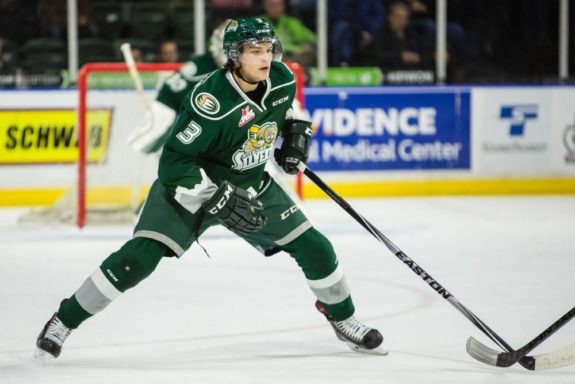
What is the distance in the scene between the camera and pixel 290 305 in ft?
16.2

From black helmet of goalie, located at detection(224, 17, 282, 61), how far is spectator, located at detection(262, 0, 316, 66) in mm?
5486

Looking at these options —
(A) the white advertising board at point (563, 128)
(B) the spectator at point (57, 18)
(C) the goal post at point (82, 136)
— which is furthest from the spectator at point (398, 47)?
(C) the goal post at point (82, 136)

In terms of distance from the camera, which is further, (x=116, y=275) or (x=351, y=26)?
(x=351, y=26)

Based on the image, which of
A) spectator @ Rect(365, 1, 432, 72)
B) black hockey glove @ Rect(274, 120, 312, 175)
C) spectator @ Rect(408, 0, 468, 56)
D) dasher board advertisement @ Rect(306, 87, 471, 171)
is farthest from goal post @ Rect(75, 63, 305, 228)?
black hockey glove @ Rect(274, 120, 312, 175)

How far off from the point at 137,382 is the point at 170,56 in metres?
5.81

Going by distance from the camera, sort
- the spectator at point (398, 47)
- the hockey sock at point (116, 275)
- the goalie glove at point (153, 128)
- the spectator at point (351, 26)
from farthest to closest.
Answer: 1. the spectator at point (398, 47)
2. the spectator at point (351, 26)
3. the goalie glove at point (153, 128)
4. the hockey sock at point (116, 275)

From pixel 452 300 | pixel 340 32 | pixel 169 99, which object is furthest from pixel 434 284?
pixel 340 32

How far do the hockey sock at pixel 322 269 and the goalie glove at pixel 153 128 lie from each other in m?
2.81

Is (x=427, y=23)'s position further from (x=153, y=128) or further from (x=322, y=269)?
(x=322, y=269)

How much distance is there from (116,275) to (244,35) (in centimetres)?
83

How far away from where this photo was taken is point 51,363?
→ 12.7 ft

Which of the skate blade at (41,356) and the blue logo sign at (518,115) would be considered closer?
the skate blade at (41,356)

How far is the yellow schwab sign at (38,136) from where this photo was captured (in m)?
8.24

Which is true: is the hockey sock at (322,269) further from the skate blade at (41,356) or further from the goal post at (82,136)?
the goal post at (82,136)
